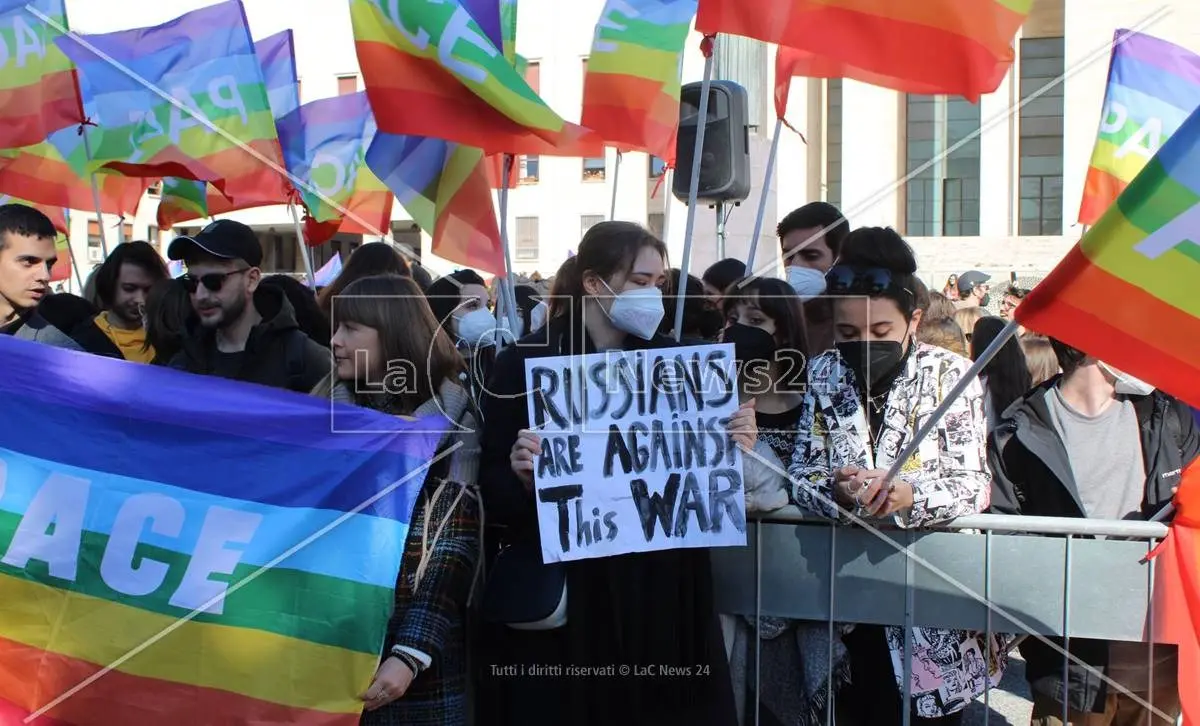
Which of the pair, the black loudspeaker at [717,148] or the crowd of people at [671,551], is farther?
the black loudspeaker at [717,148]

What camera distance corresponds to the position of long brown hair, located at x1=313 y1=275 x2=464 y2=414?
3.33 m

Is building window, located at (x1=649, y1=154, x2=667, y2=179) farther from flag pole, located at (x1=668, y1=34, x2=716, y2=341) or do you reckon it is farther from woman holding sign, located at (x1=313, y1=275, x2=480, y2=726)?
woman holding sign, located at (x1=313, y1=275, x2=480, y2=726)

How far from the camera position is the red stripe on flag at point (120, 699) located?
10.3 feet

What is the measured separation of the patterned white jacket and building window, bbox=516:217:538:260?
117 feet

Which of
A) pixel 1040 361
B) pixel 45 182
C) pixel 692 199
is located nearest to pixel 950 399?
pixel 692 199

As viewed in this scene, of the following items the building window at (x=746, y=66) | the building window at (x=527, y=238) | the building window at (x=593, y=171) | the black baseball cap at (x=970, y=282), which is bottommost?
the black baseball cap at (x=970, y=282)

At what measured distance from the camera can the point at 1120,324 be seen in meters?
2.79

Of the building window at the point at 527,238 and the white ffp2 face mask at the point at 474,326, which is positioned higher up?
the building window at the point at 527,238

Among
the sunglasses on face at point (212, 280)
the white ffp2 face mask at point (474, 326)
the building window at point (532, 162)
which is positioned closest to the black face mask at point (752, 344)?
the white ffp2 face mask at point (474, 326)

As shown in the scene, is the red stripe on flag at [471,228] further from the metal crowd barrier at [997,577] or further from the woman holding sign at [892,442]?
the metal crowd barrier at [997,577]

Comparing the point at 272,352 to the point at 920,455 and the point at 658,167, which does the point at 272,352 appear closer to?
the point at 920,455

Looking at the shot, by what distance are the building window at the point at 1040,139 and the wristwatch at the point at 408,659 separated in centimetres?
3175

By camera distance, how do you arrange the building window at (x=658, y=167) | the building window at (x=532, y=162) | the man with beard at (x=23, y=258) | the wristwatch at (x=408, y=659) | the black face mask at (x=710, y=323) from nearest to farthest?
the wristwatch at (x=408, y=659) < the man with beard at (x=23, y=258) < the black face mask at (x=710, y=323) < the building window at (x=658, y=167) < the building window at (x=532, y=162)

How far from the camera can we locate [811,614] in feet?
11.2
